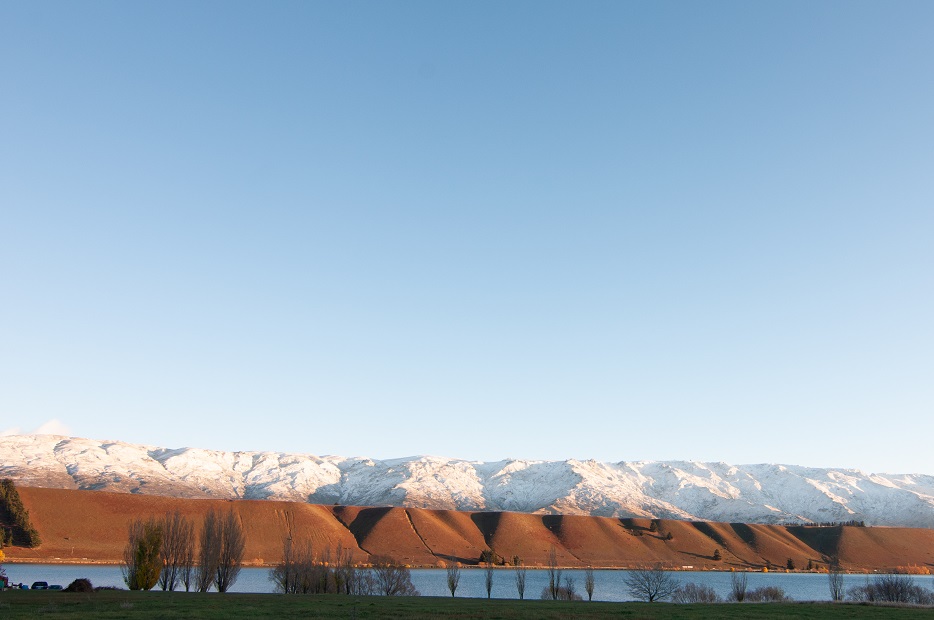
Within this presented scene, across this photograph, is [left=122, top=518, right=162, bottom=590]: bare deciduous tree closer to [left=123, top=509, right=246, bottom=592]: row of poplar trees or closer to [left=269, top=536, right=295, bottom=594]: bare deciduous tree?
[left=123, top=509, right=246, bottom=592]: row of poplar trees

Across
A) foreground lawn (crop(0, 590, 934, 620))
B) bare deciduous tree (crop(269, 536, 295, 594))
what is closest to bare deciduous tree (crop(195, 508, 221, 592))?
bare deciduous tree (crop(269, 536, 295, 594))

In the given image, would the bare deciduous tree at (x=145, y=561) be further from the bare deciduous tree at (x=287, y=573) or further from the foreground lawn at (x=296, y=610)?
the foreground lawn at (x=296, y=610)

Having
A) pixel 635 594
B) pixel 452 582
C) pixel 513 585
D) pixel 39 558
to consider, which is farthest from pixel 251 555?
pixel 635 594

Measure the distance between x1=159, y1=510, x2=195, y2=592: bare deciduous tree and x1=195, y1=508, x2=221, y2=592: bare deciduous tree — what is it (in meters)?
2.63

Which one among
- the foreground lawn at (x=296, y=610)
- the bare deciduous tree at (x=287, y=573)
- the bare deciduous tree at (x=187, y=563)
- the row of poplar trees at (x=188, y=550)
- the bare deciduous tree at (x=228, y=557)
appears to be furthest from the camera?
the bare deciduous tree at (x=287, y=573)

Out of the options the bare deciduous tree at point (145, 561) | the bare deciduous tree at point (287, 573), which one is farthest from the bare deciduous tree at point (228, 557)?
the bare deciduous tree at point (145, 561)

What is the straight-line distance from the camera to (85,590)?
55.1 metres

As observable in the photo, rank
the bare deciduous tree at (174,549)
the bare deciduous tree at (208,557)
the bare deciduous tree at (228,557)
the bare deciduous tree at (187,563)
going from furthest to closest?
1. the bare deciduous tree at (228,557)
2. the bare deciduous tree at (187,563)
3. the bare deciduous tree at (174,549)
4. the bare deciduous tree at (208,557)

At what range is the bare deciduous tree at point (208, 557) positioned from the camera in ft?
256

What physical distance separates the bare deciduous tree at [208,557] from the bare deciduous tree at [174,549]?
263 cm

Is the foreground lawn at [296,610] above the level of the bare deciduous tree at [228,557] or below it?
above

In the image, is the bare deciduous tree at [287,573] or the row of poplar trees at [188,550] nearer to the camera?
the row of poplar trees at [188,550]

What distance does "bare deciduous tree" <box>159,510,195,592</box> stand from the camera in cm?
7944

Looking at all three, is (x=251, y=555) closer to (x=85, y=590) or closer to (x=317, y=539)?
(x=317, y=539)
